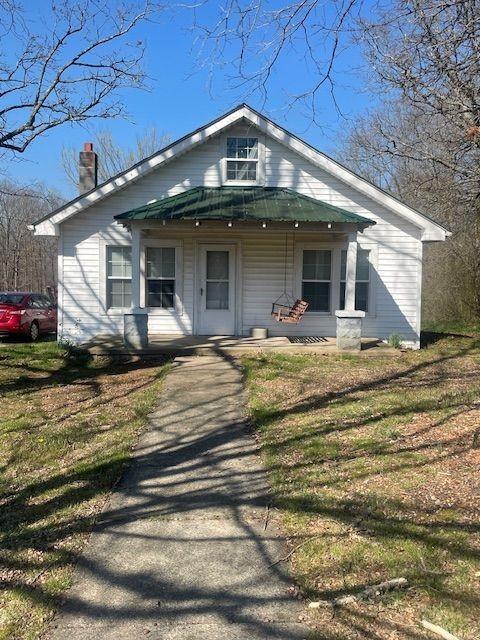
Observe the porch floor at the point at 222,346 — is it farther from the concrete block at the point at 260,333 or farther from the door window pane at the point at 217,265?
the door window pane at the point at 217,265

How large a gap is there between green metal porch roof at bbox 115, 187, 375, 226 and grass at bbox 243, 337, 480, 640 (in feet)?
12.7

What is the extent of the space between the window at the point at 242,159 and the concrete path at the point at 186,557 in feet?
27.3

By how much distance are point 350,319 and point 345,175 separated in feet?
11.6

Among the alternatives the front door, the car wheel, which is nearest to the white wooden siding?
the front door

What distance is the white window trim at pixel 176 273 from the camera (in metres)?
12.6

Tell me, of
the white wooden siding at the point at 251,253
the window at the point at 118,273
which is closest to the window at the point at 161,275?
the white wooden siding at the point at 251,253

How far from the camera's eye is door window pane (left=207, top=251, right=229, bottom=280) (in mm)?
12734

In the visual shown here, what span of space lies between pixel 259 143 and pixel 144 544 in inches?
419

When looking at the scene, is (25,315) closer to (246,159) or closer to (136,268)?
(136,268)

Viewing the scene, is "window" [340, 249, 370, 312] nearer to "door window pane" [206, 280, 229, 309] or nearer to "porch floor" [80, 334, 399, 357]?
"porch floor" [80, 334, 399, 357]

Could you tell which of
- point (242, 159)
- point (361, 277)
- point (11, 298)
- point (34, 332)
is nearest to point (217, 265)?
point (242, 159)

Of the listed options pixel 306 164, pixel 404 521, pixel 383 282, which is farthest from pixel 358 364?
pixel 404 521

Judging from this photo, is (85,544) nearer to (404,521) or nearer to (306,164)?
(404,521)

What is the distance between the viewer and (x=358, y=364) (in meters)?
9.91
